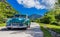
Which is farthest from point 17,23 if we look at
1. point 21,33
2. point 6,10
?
point 6,10

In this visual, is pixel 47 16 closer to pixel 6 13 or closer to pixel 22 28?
pixel 6 13

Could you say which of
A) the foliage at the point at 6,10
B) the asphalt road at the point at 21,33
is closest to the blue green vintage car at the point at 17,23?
the asphalt road at the point at 21,33

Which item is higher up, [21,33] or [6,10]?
[6,10]

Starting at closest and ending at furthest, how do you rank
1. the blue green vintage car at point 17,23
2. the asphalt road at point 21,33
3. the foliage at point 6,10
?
the asphalt road at point 21,33
the blue green vintage car at point 17,23
the foliage at point 6,10

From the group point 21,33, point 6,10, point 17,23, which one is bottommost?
point 21,33

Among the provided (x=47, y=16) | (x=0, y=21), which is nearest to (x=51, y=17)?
(x=47, y=16)

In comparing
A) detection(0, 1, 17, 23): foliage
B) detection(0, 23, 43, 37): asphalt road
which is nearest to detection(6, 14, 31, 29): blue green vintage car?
detection(0, 23, 43, 37): asphalt road

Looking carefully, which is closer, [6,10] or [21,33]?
[21,33]

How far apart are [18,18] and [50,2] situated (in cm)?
609

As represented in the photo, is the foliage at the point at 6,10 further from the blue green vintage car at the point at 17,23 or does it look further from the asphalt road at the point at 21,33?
the asphalt road at the point at 21,33

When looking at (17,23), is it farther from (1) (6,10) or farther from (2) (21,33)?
(1) (6,10)

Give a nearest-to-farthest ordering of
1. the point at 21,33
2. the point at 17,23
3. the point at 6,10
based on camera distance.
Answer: the point at 21,33
the point at 17,23
the point at 6,10

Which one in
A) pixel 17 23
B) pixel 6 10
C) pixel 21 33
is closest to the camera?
pixel 21 33

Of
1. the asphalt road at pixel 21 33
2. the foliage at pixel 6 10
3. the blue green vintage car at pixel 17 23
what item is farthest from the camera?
the foliage at pixel 6 10
